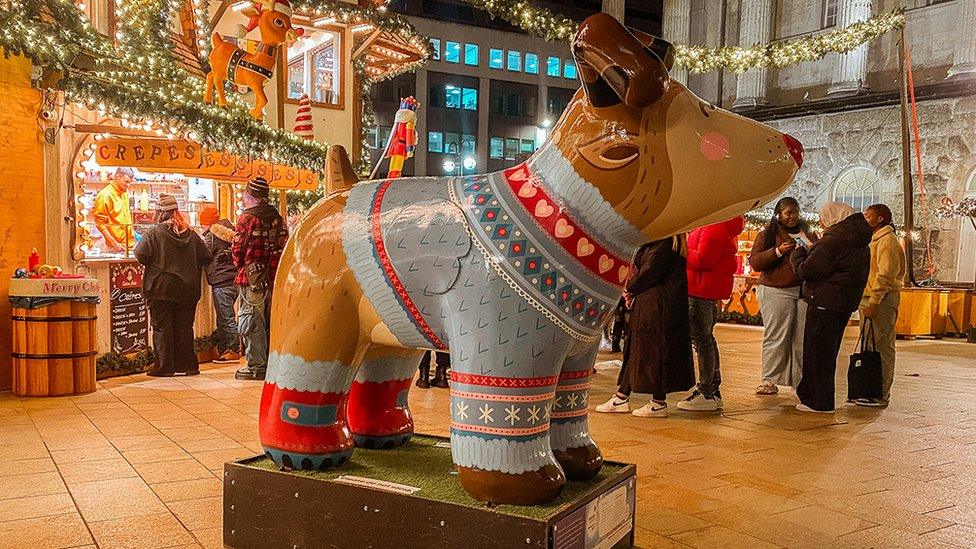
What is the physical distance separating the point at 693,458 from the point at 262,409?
2.48 metres

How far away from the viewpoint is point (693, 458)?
4.07 metres

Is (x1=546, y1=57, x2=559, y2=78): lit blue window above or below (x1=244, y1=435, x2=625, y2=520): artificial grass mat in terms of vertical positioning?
above

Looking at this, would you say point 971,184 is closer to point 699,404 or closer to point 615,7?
point 615,7

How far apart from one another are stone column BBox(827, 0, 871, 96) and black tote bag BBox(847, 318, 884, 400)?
42.0ft

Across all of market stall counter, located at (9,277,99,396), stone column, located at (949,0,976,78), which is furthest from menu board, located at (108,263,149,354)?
stone column, located at (949,0,976,78)

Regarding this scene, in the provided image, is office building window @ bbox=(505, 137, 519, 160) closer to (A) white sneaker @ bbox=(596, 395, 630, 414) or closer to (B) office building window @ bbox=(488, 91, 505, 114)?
(B) office building window @ bbox=(488, 91, 505, 114)

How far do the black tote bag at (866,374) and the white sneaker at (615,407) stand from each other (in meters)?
1.93

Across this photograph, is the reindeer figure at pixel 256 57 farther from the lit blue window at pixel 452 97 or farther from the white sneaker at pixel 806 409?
the lit blue window at pixel 452 97

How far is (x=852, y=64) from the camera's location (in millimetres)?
16984

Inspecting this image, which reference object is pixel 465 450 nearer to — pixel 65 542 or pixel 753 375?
pixel 65 542

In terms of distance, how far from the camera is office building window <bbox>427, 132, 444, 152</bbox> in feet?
120

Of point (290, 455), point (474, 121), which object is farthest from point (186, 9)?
point (474, 121)

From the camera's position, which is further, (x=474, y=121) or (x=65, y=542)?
(x=474, y=121)

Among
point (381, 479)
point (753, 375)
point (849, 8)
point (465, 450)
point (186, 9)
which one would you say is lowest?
point (753, 375)
